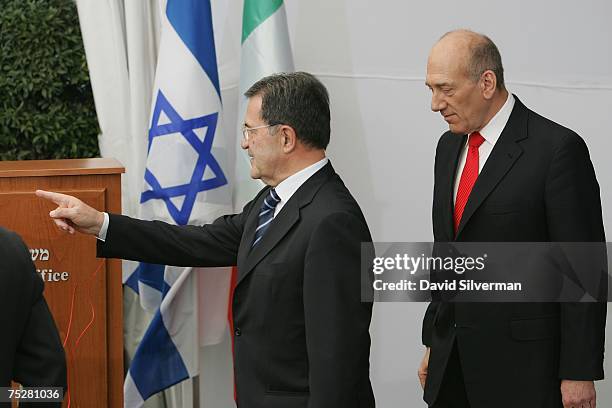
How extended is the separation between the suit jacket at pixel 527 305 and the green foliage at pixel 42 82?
2.06m

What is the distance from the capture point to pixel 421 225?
4559mm

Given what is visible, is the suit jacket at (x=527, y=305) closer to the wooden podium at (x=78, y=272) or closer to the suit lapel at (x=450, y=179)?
the suit lapel at (x=450, y=179)

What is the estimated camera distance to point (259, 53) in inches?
159

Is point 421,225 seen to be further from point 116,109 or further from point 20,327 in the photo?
point 20,327

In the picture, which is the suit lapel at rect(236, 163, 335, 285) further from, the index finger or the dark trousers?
the dark trousers

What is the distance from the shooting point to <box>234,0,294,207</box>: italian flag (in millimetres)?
4016

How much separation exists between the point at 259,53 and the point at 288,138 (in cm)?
146

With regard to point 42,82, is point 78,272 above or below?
below

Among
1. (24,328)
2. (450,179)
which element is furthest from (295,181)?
(24,328)

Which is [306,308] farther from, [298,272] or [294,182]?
[294,182]

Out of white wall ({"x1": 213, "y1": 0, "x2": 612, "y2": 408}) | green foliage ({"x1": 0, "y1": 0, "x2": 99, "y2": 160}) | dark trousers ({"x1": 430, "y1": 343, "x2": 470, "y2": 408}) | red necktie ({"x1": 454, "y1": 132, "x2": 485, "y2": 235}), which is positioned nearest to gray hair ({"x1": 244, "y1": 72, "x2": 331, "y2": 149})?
red necktie ({"x1": 454, "y1": 132, "x2": 485, "y2": 235})

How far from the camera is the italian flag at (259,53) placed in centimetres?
402

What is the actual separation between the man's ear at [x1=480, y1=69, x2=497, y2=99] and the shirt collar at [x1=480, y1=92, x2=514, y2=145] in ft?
0.23

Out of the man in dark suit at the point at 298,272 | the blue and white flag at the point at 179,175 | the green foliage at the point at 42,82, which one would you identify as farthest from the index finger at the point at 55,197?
the green foliage at the point at 42,82
